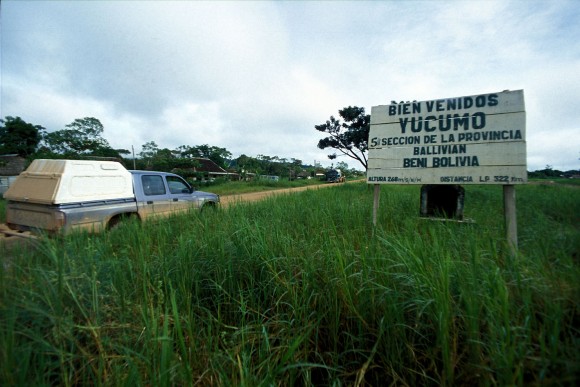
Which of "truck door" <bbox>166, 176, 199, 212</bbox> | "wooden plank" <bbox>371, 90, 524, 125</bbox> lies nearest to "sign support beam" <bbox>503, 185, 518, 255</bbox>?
"wooden plank" <bbox>371, 90, 524, 125</bbox>

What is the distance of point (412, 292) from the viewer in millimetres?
1480

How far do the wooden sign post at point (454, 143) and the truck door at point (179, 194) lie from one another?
467cm

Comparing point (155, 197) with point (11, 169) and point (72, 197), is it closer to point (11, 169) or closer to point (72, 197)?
point (72, 197)

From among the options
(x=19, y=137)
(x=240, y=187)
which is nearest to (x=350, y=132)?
(x=240, y=187)

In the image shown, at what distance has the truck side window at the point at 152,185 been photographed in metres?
5.14

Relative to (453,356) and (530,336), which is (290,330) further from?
(530,336)

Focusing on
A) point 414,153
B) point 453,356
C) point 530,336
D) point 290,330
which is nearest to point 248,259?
point 290,330

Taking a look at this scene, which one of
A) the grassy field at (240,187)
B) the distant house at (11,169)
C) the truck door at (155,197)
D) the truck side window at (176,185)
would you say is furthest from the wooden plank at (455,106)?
the distant house at (11,169)

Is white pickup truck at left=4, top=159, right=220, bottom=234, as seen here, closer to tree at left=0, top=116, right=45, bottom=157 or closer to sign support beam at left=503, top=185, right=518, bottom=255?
sign support beam at left=503, top=185, right=518, bottom=255

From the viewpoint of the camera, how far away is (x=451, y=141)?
3.10m

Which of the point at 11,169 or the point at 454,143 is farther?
the point at 11,169

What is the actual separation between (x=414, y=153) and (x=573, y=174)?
23.9 ft

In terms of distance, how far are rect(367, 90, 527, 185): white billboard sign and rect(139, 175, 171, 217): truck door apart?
4.75m

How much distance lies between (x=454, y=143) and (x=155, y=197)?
6002mm
